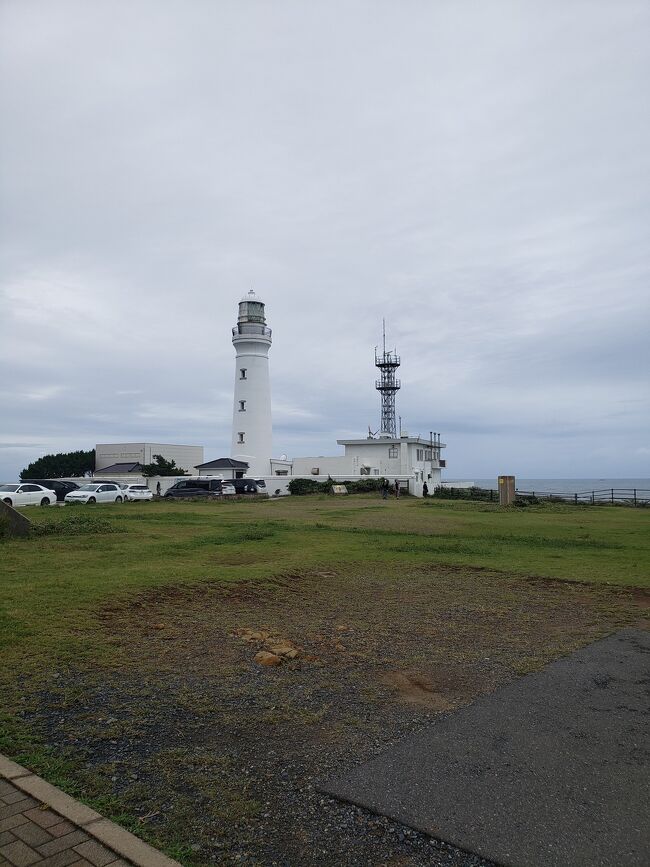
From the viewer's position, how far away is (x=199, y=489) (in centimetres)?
4219

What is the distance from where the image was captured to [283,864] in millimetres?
3264

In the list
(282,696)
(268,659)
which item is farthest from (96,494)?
(282,696)

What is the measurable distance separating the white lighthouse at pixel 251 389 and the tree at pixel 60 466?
2022 cm

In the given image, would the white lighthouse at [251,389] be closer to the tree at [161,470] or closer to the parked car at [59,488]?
the tree at [161,470]

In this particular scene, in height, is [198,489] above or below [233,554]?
above

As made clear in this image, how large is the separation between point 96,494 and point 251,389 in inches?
743

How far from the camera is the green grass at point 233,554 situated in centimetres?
809

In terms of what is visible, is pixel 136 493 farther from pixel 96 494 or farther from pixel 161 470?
pixel 161 470

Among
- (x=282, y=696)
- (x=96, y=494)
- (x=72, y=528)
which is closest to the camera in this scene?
(x=282, y=696)

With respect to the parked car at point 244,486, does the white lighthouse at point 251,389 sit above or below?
above

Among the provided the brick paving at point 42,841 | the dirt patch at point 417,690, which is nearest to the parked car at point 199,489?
the dirt patch at point 417,690

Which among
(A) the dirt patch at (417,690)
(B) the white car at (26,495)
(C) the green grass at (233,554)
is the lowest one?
(A) the dirt patch at (417,690)

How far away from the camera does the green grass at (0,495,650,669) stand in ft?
26.5

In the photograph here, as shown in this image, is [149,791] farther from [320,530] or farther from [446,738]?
[320,530]
